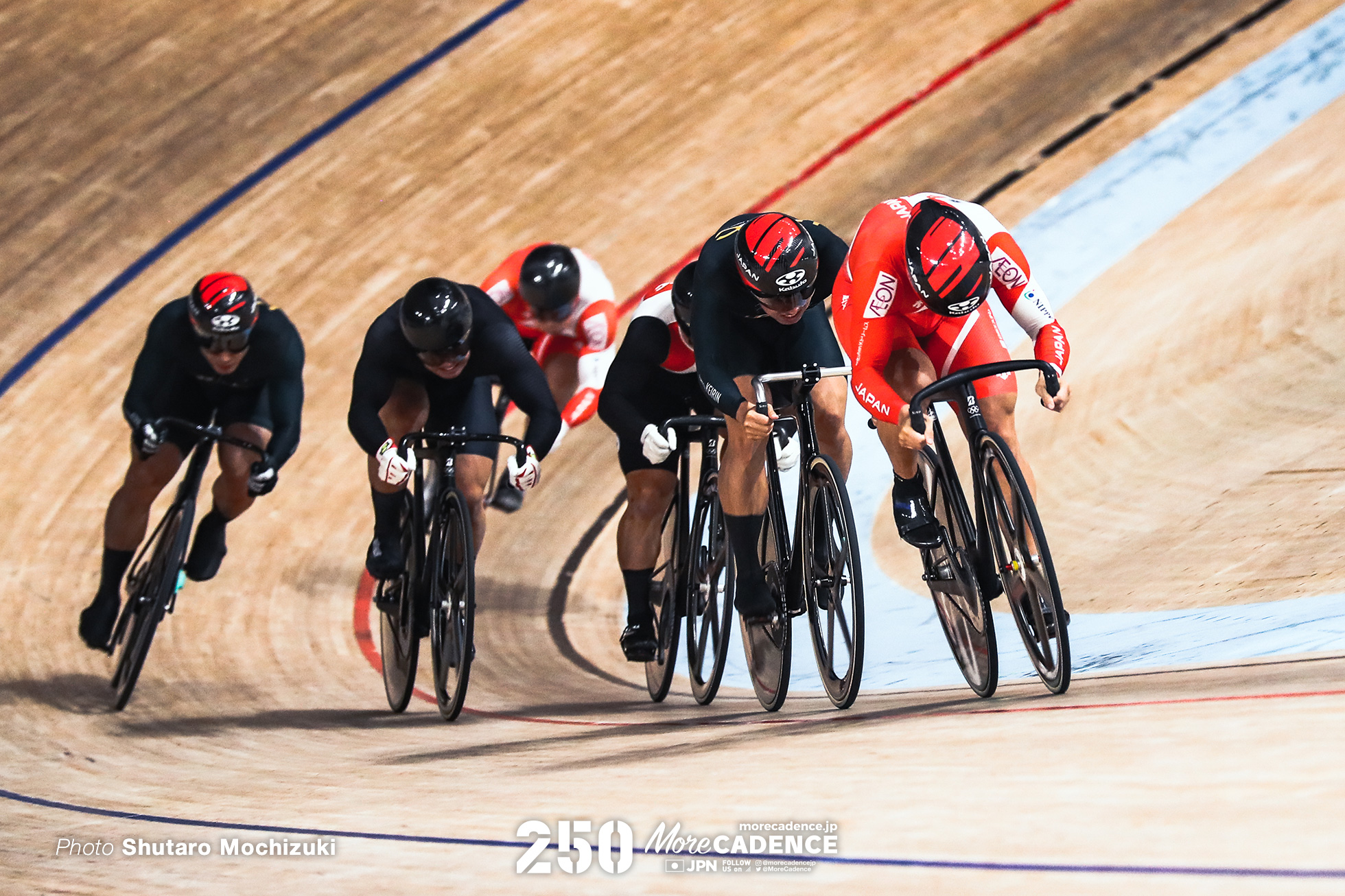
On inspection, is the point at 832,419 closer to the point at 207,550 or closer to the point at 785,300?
the point at 785,300

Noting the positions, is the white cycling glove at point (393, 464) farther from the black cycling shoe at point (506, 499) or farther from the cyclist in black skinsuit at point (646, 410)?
the black cycling shoe at point (506, 499)

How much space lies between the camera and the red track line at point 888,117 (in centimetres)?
670

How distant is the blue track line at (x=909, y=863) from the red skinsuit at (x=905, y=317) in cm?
144

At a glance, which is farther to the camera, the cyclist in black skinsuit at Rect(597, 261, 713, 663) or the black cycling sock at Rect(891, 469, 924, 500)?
the cyclist in black skinsuit at Rect(597, 261, 713, 663)

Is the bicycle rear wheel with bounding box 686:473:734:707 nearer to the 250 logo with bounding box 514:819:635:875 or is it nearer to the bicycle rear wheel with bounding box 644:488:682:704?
the bicycle rear wheel with bounding box 644:488:682:704

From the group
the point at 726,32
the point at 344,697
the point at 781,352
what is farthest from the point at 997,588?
the point at 726,32

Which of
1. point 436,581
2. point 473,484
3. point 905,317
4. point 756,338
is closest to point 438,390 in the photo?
point 473,484

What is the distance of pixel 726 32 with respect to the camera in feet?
26.7

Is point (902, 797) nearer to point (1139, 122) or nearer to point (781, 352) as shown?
point (781, 352)

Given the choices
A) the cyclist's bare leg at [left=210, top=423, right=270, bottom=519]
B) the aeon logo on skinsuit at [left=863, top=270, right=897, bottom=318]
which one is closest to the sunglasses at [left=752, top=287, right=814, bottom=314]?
the aeon logo on skinsuit at [left=863, top=270, right=897, bottom=318]

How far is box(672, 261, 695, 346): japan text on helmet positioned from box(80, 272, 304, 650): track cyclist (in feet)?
4.02

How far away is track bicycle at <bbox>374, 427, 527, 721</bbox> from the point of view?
369 centimetres

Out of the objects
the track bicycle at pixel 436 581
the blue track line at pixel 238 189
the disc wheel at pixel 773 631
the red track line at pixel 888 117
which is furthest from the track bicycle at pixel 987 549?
the blue track line at pixel 238 189

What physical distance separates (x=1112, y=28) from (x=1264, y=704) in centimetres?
643
